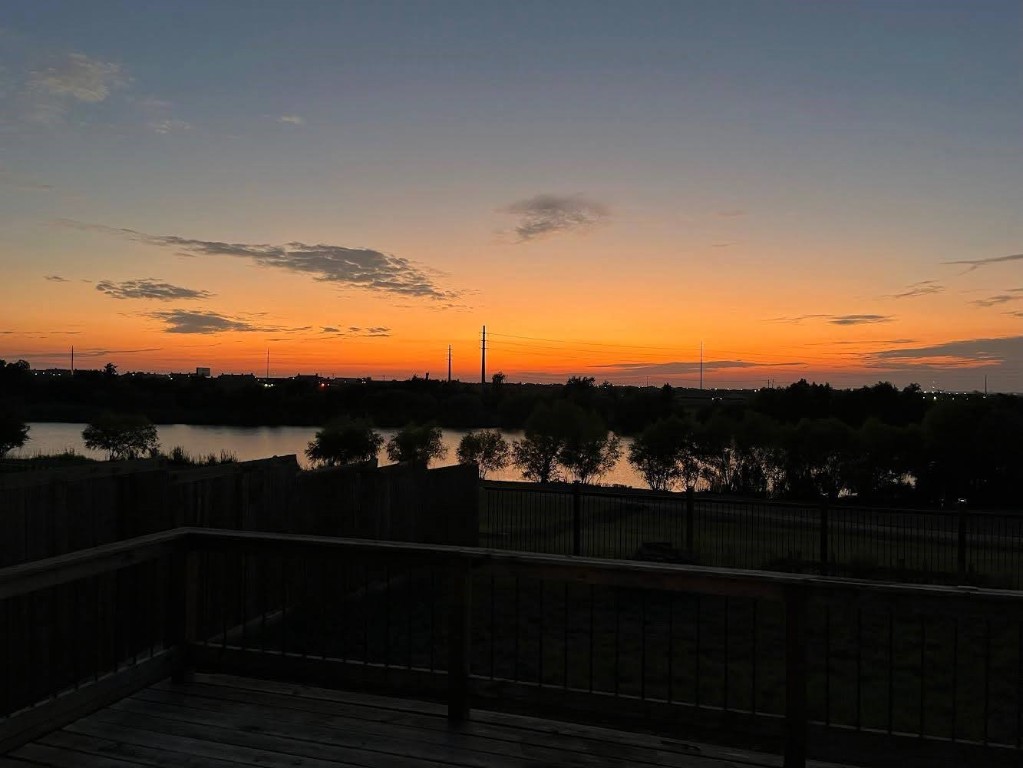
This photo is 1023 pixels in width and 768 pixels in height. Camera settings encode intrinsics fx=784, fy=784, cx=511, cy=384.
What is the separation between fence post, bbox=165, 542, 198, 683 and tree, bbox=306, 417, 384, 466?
35.2 m

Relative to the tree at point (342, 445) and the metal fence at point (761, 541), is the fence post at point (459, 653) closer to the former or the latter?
the metal fence at point (761, 541)

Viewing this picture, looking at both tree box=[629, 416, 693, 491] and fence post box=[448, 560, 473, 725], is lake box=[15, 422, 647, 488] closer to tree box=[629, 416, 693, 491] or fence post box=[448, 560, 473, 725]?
tree box=[629, 416, 693, 491]

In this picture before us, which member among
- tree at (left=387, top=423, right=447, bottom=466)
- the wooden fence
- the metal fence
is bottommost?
the metal fence

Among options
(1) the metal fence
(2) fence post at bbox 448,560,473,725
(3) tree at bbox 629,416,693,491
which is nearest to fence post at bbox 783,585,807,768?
(2) fence post at bbox 448,560,473,725

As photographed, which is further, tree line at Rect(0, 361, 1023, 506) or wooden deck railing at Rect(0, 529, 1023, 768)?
tree line at Rect(0, 361, 1023, 506)

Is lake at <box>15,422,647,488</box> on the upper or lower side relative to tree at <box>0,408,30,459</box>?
lower

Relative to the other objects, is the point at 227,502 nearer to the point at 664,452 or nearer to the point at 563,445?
the point at 664,452

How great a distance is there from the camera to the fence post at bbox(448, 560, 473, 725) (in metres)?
4.08

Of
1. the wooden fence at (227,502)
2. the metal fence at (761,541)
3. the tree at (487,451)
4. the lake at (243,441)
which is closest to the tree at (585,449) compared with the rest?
the lake at (243,441)

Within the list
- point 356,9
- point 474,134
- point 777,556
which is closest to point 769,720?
point 777,556

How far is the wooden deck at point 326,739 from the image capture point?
3.61 meters

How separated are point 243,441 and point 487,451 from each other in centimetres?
2345

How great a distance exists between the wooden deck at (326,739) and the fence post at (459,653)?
0.29ft

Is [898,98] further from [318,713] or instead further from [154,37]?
[318,713]
